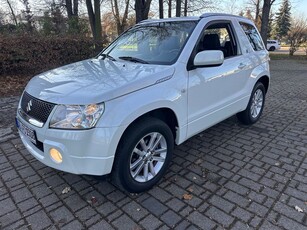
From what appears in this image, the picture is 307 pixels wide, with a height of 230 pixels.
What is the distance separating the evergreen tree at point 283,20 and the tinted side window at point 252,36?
2104 inches

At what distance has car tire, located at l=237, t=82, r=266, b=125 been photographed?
4637 millimetres

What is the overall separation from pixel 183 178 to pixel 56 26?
1381 centimetres

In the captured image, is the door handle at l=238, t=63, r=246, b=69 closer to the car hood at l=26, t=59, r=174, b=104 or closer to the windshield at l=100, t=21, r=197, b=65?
the windshield at l=100, t=21, r=197, b=65

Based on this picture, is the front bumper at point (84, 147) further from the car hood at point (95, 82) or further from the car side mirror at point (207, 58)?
the car side mirror at point (207, 58)

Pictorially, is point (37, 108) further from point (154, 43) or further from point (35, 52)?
point (35, 52)

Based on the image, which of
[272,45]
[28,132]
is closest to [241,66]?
[28,132]

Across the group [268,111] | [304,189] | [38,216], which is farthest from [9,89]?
[304,189]

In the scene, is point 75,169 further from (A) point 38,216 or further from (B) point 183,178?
(B) point 183,178

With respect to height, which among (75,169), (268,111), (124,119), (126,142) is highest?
(124,119)

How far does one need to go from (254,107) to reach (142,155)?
10.1 ft

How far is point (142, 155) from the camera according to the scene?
2766 mm

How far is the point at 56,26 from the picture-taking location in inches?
558

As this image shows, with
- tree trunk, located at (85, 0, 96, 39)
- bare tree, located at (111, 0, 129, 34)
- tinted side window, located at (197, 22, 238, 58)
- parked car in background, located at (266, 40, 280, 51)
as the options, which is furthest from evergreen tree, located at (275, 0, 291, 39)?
tinted side window, located at (197, 22, 238, 58)

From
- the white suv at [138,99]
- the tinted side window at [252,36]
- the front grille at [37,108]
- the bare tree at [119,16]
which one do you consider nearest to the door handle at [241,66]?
the white suv at [138,99]
